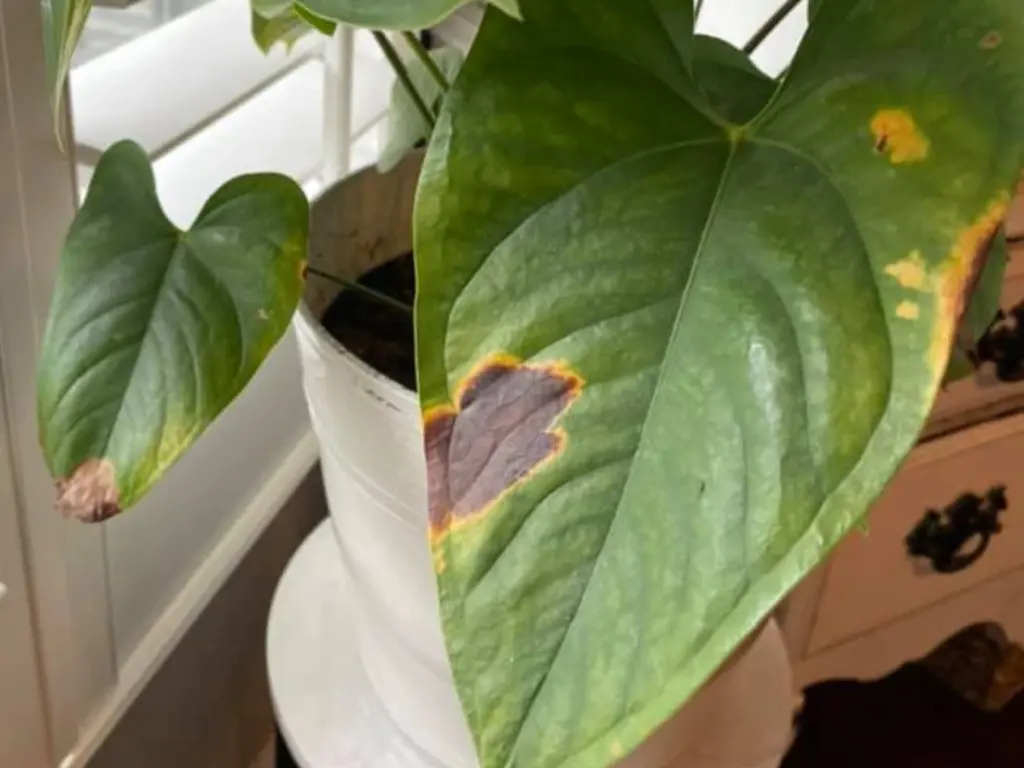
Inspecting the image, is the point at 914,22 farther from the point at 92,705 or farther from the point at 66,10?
the point at 92,705

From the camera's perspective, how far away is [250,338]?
0.56 meters

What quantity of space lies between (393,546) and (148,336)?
6.6 inches

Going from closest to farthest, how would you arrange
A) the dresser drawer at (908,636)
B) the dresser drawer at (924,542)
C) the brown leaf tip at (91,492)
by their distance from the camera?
the brown leaf tip at (91,492) < the dresser drawer at (924,542) < the dresser drawer at (908,636)

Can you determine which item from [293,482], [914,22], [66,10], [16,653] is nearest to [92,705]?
[16,653]

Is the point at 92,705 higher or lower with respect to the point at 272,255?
lower

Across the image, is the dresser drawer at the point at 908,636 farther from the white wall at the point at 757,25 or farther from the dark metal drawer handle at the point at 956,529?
the white wall at the point at 757,25

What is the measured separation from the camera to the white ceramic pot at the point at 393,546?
24.1 inches

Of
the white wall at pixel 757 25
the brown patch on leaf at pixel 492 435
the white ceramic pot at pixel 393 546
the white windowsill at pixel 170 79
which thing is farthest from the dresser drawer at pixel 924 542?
the brown patch on leaf at pixel 492 435

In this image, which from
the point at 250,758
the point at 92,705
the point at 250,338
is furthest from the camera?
the point at 250,758

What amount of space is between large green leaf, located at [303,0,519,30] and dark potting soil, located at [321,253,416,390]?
1.17 feet

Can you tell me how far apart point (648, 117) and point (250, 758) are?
89cm

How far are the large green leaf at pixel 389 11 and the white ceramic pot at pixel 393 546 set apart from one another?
0.22 m

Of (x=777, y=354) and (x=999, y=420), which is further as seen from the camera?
(x=999, y=420)

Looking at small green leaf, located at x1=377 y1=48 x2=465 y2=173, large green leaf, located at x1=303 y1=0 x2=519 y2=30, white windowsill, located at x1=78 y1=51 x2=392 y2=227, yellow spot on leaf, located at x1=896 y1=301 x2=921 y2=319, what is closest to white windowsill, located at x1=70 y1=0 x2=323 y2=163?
white windowsill, located at x1=78 y1=51 x2=392 y2=227
